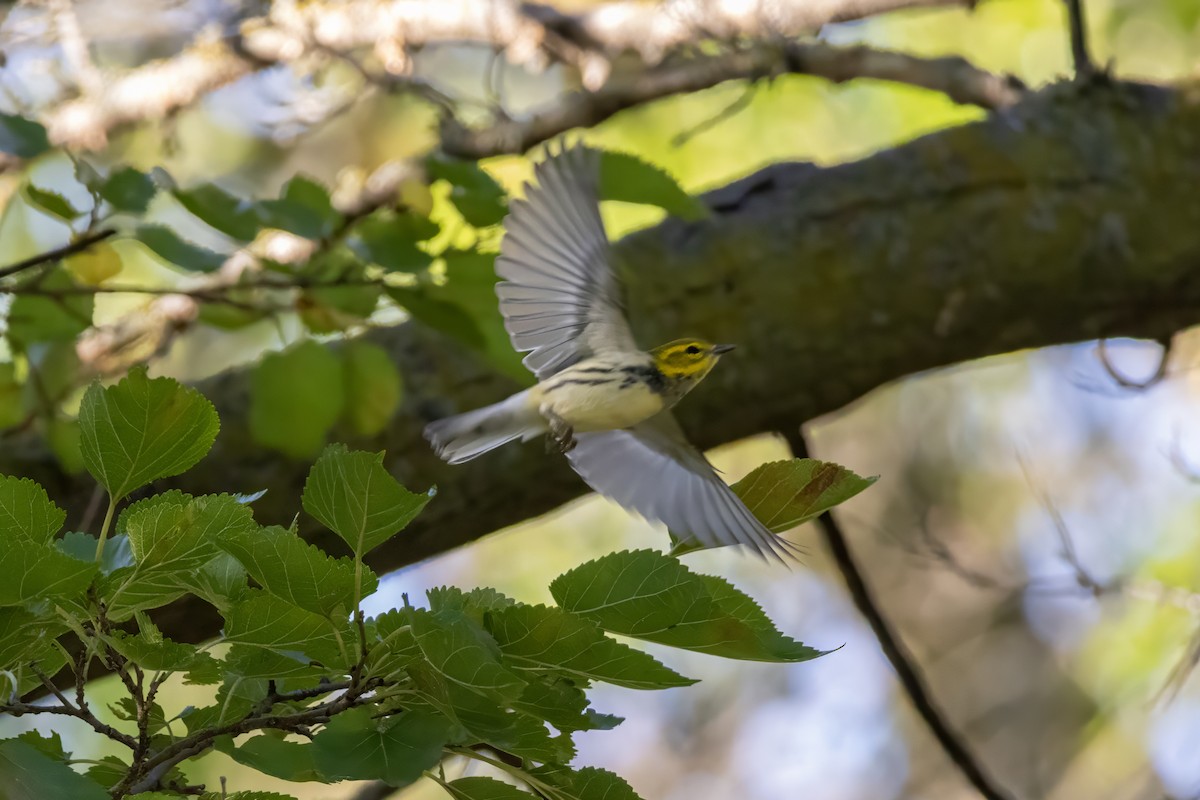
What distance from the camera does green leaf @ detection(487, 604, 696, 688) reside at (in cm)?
76

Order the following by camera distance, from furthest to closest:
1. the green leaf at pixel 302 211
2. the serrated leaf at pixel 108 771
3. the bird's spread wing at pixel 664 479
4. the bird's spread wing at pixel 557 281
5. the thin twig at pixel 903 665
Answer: the thin twig at pixel 903 665 → the bird's spread wing at pixel 557 281 → the green leaf at pixel 302 211 → the bird's spread wing at pixel 664 479 → the serrated leaf at pixel 108 771

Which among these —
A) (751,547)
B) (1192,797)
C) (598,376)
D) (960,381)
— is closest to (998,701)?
(960,381)

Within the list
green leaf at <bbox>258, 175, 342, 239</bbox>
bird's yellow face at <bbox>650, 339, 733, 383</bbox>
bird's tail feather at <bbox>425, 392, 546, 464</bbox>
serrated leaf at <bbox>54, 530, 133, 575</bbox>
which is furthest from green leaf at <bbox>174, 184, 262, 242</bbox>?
serrated leaf at <bbox>54, 530, 133, 575</bbox>

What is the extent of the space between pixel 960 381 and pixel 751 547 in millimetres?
4738

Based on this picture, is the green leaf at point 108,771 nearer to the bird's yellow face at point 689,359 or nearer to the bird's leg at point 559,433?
the bird's leg at point 559,433

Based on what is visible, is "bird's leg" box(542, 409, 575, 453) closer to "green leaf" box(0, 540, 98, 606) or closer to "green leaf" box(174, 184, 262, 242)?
"green leaf" box(174, 184, 262, 242)

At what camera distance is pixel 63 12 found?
2701 millimetres

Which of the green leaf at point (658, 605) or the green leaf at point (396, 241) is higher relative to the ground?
the green leaf at point (658, 605)

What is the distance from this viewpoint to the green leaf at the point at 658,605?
0.77m

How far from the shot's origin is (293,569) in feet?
2.47

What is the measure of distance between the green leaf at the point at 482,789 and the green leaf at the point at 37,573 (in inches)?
11.1

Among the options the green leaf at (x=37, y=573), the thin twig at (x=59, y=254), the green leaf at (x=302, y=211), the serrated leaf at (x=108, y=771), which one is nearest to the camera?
the green leaf at (x=37, y=573)

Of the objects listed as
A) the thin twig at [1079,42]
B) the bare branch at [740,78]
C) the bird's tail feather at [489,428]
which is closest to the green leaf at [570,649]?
the bird's tail feather at [489,428]

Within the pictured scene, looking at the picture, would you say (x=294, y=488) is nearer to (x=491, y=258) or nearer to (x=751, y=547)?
(x=491, y=258)
